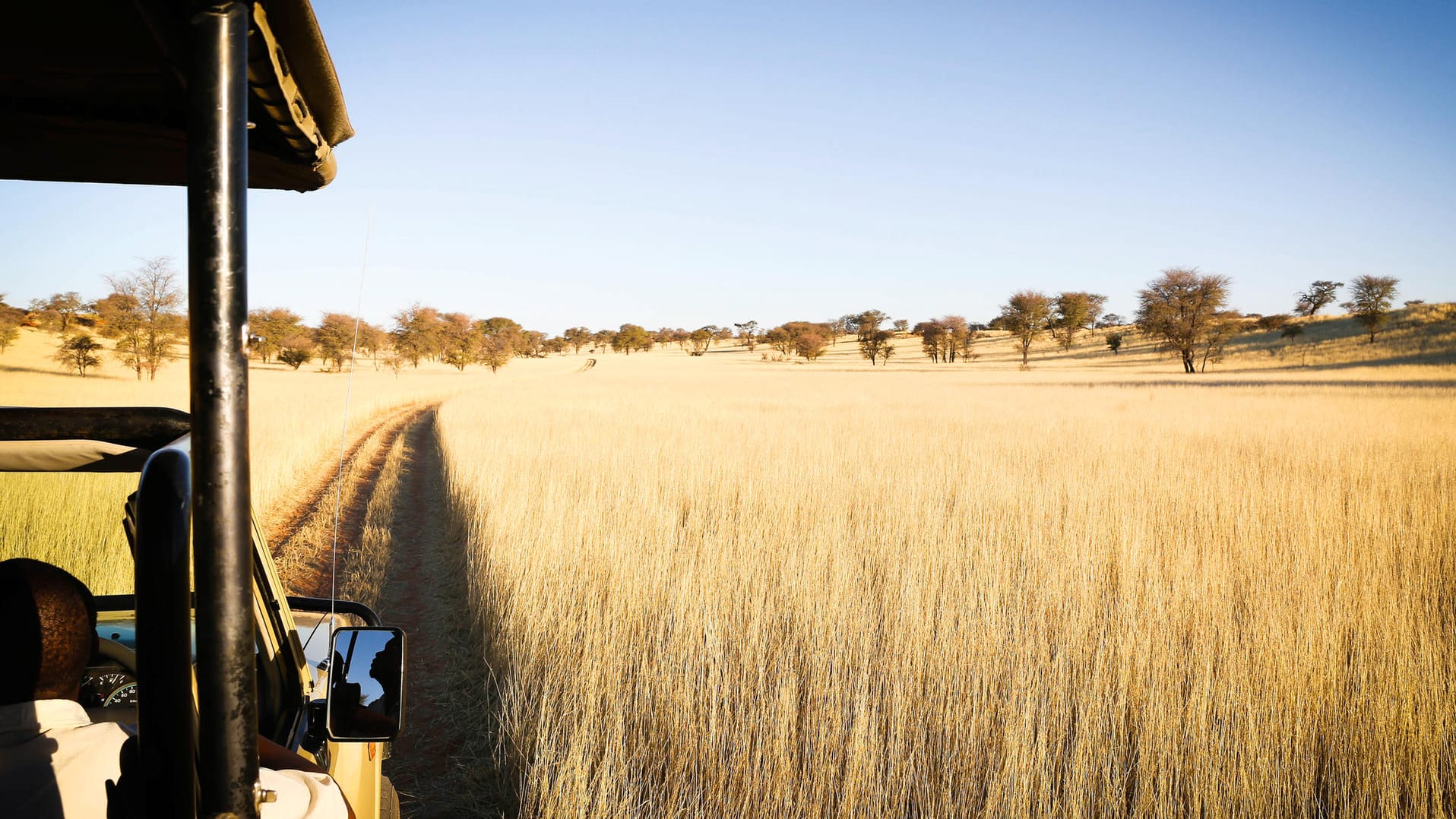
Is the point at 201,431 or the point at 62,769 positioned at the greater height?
the point at 201,431

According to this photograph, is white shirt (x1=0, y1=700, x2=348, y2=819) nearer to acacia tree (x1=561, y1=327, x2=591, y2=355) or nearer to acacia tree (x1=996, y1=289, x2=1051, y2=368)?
acacia tree (x1=996, y1=289, x2=1051, y2=368)

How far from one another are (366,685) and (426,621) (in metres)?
4.38

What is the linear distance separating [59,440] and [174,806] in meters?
1.09

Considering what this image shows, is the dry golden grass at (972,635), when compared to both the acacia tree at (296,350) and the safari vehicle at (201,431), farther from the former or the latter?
the acacia tree at (296,350)

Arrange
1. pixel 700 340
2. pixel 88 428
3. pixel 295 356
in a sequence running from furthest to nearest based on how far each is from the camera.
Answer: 1. pixel 700 340
2. pixel 295 356
3. pixel 88 428

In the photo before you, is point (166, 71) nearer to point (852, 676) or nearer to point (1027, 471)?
point (852, 676)

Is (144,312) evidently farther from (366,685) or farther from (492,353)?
(492,353)

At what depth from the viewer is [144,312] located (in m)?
2.56

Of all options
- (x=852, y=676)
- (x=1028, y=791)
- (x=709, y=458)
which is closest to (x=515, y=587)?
(x=852, y=676)

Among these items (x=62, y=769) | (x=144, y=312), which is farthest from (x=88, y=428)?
(x=144, y=312)

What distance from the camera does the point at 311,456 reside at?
41.1ft

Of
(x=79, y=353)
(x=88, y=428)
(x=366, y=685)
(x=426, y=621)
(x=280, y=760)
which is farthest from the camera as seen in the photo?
(x=426, y=621)

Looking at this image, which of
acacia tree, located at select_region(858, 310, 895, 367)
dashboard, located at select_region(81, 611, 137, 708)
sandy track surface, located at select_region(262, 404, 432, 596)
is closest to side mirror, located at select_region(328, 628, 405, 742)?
dashboard, located at select_region(81, 611, 137, 708)

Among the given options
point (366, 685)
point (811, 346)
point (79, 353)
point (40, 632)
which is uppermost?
point (811, 346)
